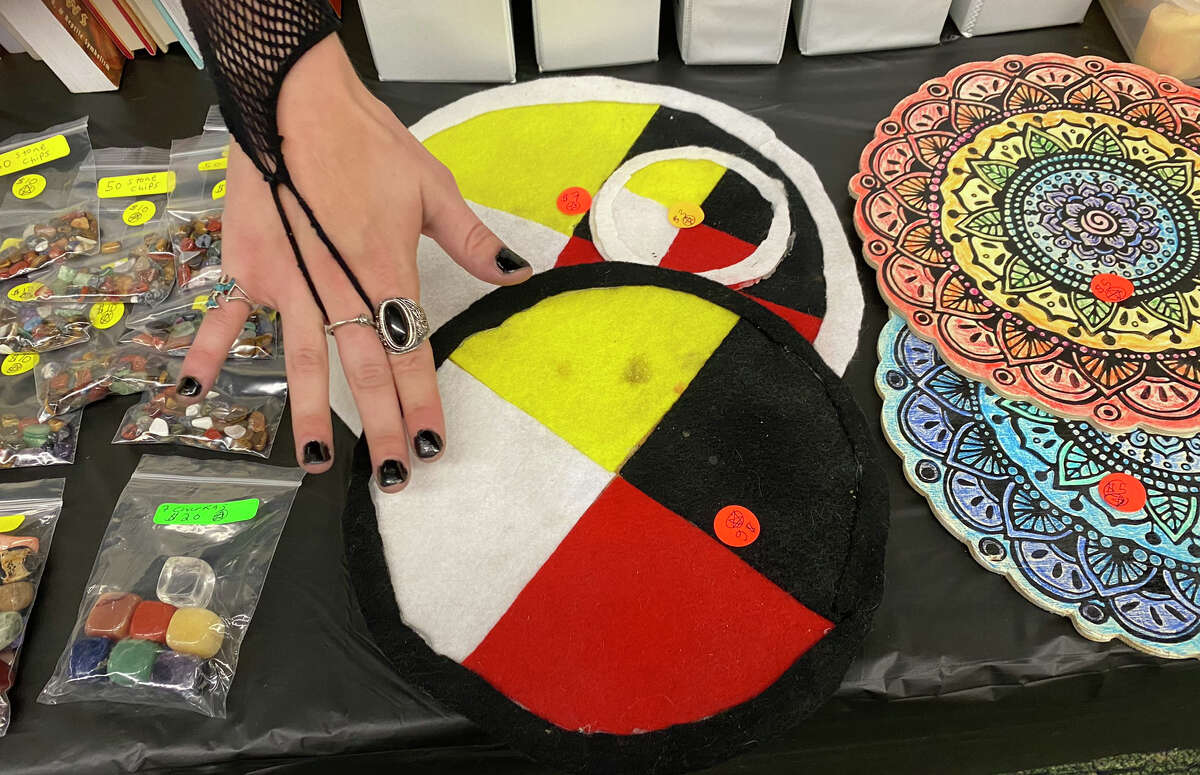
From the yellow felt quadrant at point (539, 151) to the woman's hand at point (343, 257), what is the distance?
0.17 m

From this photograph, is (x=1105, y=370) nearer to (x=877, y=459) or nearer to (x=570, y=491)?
(x=877, y=459)

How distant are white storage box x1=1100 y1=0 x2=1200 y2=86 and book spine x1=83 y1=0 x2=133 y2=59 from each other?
1438 mm

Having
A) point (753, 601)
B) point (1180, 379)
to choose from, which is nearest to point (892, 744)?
point (753, 601)

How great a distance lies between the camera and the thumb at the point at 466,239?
2.62ft

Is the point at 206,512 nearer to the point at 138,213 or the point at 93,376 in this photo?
the point at 93,376

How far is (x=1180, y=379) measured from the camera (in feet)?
2.54

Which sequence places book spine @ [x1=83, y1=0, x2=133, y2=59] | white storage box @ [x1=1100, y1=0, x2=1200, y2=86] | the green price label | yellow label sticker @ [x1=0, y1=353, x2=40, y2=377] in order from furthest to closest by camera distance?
book spine @ [x1=83, y1=0, x2=133, y2=59], white storage box @ [x1=1100, y1=0, x2=1200, y2=86], yellow label sticker @ [x1=0, y1=353, x2=40, y2=377], the green price label

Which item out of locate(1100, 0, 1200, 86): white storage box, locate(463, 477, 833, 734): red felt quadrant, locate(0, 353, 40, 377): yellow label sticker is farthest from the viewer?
locate(1100, 0, 1200, 86): white storage box

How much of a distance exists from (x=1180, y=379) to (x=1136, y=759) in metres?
0.48

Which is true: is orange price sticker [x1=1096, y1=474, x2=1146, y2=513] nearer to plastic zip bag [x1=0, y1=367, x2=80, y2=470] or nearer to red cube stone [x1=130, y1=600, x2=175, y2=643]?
red cube stone [x1=130, y1=600, x2=175, y2=643]

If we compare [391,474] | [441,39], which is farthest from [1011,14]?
[391,474]

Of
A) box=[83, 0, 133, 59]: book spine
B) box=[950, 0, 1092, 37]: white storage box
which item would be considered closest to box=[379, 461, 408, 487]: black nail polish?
box=[83, 0, 133, 59]: book spine

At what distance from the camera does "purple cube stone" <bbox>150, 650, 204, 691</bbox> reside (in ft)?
2.21

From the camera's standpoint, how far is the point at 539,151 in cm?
100
